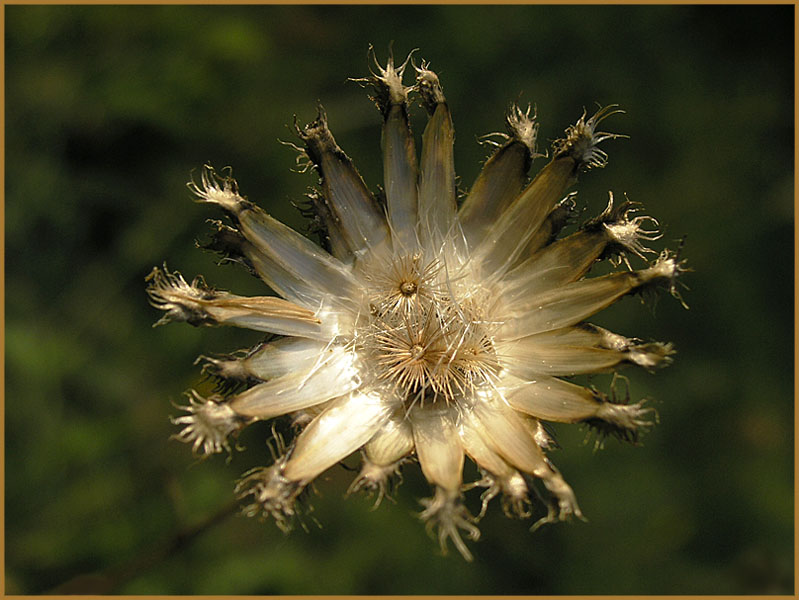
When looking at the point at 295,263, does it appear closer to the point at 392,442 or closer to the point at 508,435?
the point at 392,442

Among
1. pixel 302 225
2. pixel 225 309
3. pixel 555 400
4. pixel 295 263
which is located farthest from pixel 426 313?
pixel 302 225

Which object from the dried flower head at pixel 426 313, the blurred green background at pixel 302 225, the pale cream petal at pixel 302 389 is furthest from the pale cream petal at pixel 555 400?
the blurred green background at pixel 302 225

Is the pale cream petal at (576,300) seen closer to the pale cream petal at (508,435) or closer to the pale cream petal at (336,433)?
the pale cream petal at (508,435)

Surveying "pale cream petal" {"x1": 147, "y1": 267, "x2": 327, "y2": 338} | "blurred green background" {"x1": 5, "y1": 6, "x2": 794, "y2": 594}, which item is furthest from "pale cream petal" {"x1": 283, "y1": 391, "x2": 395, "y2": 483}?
"blurred green background" {"x1": 5, "y1": 6, "x2": 794, "y2": 594}

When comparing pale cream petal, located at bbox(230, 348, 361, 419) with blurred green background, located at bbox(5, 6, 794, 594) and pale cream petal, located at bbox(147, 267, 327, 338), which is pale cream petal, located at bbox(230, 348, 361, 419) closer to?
pale cream petal, located at bbox(147, 267, 327, 338)

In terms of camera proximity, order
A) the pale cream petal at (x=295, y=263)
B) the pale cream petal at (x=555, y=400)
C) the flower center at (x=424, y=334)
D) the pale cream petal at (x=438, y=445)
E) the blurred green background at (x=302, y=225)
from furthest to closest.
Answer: the blurred green background at (x=302, y=225) → the flower center at (x=424, y=334) → the pale cream petal at (x=295, y=263) → the pale cream petal at (x=555, y=400) → the pale cream petal at (x=438, y=445)

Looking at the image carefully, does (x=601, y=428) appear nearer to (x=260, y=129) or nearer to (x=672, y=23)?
(x=260, y=129)

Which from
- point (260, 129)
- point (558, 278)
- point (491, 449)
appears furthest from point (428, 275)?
point (260, 129)

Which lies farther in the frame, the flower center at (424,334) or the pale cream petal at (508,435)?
the flower center at (424,334)
